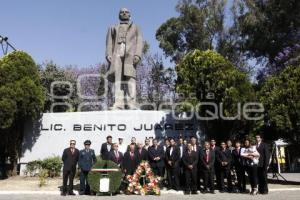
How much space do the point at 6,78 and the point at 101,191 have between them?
646 centimetres

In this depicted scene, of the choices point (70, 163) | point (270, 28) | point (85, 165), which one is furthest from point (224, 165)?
point (270, 28)

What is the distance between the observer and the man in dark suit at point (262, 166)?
1172cm

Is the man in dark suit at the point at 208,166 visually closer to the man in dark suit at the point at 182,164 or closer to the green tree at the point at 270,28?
the man in dark suit at the point at 182,164

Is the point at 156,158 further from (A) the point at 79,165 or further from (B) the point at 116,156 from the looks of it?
(A) the point at 79,165

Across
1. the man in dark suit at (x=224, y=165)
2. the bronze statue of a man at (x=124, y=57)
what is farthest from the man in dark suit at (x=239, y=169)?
the bronze statue of a man at (x=124, y=57)

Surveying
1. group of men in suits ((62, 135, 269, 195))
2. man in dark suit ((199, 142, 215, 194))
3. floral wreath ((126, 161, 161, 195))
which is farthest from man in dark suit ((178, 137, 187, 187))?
floral wreath ((126, 161, 161, 195))

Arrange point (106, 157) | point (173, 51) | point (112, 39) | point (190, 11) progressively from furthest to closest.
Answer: point (173, 51) < point (190, 11) < point (112, 39) < point (106, 157)

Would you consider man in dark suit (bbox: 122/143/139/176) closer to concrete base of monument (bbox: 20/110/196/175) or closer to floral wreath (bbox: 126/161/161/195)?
floral wreath (bbox: 126/161/161/195)

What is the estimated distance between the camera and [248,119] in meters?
14.8

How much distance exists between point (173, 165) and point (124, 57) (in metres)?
6.13

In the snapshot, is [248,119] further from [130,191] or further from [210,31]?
[210,31]

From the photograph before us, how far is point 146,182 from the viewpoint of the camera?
11.9 metres

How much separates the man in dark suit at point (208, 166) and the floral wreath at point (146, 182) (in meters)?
1.36

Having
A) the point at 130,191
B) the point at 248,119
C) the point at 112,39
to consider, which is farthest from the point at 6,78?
the point at 248,119
